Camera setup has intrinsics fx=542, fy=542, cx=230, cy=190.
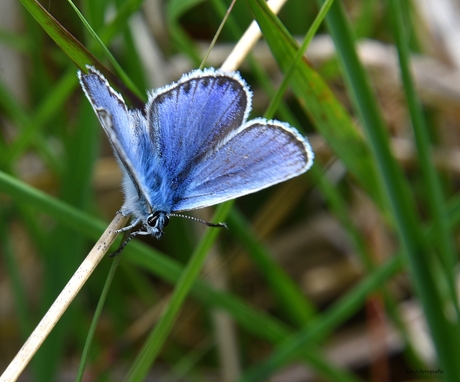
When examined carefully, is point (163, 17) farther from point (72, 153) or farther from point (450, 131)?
point (450, 131)

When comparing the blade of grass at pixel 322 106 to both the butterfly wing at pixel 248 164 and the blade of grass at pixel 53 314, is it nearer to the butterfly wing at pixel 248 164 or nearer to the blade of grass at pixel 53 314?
the butterfly wing at pixel 248 164

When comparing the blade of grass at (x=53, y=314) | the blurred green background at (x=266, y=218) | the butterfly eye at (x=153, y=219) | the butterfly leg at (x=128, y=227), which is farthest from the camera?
the blurred green background at (x=266, y=218)

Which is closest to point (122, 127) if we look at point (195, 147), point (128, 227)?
point (128, 227)

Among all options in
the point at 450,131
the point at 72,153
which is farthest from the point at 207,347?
the point at 450,131

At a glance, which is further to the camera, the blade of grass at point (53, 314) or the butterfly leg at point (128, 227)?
the butterfly leg at point (128, 227)

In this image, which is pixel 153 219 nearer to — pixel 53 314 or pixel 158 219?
pixel 158 219

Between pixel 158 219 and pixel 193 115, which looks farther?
pixel 193 115

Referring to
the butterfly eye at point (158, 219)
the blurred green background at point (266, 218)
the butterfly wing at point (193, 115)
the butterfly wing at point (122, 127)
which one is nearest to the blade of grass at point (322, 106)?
the blurred green background at point (266, 218)

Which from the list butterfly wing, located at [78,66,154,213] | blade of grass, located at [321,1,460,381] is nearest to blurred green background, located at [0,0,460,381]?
blade of grass, located at [321,1,460,381]

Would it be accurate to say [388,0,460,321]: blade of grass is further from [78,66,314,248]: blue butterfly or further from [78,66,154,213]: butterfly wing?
[78,66,154,213]: butterfly wing
